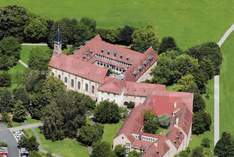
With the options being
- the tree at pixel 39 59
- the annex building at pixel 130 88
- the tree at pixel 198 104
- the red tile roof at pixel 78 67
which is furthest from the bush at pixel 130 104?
the tree at pixel 39 59

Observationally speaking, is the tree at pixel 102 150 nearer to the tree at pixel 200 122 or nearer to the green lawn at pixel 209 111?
the green lawn at pixel 209 111

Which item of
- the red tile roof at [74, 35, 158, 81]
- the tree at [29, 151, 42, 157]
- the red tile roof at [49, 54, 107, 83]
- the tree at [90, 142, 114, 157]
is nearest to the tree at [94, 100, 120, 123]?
the red tile roof at [49, 54, 107, 83]

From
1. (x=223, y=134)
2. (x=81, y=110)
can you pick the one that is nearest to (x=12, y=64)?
(x=81, y=110)

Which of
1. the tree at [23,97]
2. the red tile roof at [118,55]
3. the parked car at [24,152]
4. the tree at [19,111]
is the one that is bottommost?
the parked car at [24,152]

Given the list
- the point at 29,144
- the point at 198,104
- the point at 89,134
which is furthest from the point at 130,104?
the point at 29,144

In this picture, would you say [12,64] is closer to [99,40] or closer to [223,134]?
[99,40]

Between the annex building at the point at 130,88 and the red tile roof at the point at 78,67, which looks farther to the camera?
the red tile roof at the point at 78,67
